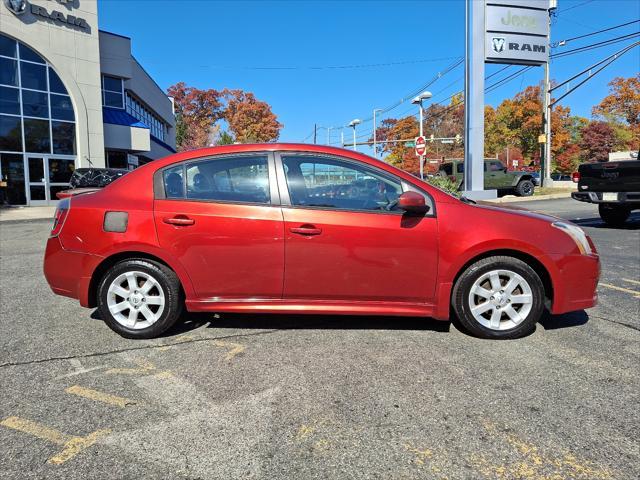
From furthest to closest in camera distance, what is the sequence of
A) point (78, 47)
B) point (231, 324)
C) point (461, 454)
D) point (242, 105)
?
1. point (242, 105)
2. point (78, 47)
3. point (231, 324)
4. point (461, 454)

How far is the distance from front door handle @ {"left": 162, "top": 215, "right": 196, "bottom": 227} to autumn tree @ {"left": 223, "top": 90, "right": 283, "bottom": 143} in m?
57.5

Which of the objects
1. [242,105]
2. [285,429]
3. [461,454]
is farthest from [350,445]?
[242,105]

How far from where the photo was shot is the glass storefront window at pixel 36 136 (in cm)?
2116

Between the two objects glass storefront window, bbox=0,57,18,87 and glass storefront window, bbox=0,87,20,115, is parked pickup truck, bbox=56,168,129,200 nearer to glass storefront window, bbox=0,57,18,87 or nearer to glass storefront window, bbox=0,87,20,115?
glass storefront window, bbox=0,87,20,115

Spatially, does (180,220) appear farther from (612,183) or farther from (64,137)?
(64,137)

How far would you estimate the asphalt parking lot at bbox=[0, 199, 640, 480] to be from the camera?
2.24m

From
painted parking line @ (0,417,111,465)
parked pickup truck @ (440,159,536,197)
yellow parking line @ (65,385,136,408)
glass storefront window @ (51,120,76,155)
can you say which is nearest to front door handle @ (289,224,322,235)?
yellow parking line @ (65,385,136,408)

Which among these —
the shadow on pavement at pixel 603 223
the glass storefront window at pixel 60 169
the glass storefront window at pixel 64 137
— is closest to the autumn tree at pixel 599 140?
the shadow on pavement at pixel 603 223

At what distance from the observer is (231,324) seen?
14.0 feet

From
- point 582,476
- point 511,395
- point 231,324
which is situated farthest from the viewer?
point 231,324

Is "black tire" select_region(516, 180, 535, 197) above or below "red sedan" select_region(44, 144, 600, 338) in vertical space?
above

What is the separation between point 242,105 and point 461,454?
63673 mm

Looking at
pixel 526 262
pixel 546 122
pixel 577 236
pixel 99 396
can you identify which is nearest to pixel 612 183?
pixel 577 236

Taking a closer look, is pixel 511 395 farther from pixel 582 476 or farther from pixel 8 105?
pixel 8 105
